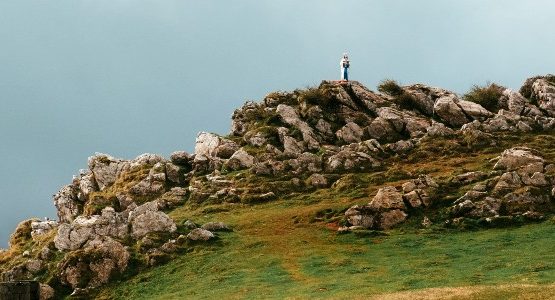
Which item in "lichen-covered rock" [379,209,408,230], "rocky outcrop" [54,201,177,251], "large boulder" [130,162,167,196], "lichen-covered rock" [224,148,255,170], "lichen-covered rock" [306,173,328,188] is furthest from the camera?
"lichen-covered rock" [224,148,255,170]

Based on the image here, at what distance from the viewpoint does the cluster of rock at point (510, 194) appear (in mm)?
65188

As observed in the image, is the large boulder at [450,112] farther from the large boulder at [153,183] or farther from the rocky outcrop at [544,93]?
the large boulder at [153,183]

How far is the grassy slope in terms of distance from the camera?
140 ft

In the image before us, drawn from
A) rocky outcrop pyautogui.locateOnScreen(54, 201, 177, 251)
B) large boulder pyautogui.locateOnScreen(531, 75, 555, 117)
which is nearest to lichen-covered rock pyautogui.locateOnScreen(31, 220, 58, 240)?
rocky outcrop pyautogui.locateOnScreen(54, 201, 177, 251)

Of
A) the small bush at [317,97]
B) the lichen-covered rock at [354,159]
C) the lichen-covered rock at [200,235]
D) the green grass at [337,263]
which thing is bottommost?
the green grass at [337,263]

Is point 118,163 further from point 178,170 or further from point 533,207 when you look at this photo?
point 533,207

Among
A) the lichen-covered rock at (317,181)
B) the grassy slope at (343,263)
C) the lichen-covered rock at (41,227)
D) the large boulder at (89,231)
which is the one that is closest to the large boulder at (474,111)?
the lichen-covered rock at (317,181)

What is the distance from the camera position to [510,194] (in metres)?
67.4

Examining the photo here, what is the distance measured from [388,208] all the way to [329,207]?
8.42 meters

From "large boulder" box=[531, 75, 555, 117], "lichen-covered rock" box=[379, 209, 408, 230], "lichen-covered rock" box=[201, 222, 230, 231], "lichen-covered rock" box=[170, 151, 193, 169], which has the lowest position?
"lichen-covered rock" box=[379, 209, 408, 230]

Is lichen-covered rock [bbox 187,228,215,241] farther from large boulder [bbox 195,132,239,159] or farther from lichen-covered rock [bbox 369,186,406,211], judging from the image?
large boulder [bbox 195,132,239,159]

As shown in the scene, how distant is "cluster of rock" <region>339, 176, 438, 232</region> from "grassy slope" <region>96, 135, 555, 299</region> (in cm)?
181

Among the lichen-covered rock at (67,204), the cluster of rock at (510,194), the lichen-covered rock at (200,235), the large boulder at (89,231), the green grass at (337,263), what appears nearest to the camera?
the green grass at (337,263)

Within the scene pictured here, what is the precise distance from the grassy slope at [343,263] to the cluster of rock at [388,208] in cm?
181
